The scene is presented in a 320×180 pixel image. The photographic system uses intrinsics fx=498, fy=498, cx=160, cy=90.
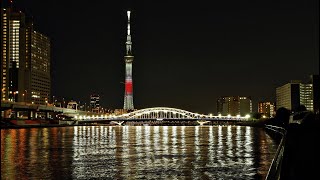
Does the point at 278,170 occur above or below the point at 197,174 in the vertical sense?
above

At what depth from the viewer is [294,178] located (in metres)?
10.4

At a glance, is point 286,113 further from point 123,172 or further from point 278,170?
point 278,170

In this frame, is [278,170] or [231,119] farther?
[231,119]

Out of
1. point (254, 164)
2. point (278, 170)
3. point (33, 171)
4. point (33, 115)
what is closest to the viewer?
point (278, 170)

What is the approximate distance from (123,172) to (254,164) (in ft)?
19.5

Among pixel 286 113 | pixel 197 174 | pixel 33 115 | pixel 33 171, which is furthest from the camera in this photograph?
pixel 33 115

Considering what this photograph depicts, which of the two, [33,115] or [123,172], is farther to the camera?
[33,115]

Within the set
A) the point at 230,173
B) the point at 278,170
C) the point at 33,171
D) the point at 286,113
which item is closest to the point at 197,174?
the point at 230,173

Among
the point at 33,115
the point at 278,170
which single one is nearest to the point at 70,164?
the point at 278,170

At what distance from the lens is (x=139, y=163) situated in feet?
66.3

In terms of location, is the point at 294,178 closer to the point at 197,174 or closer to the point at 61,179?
the point at 197,174

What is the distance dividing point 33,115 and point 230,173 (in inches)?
7232

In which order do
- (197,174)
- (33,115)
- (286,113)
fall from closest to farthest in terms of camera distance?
1. (197,174)
2. (286,113)
3. (33,115)

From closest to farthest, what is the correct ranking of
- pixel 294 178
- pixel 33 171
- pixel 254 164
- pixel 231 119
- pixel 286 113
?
1. pixel 294 178
2. pixel 33 171
3. pixel 254 164
4. pixel 286 113
5. pixel 231 119
